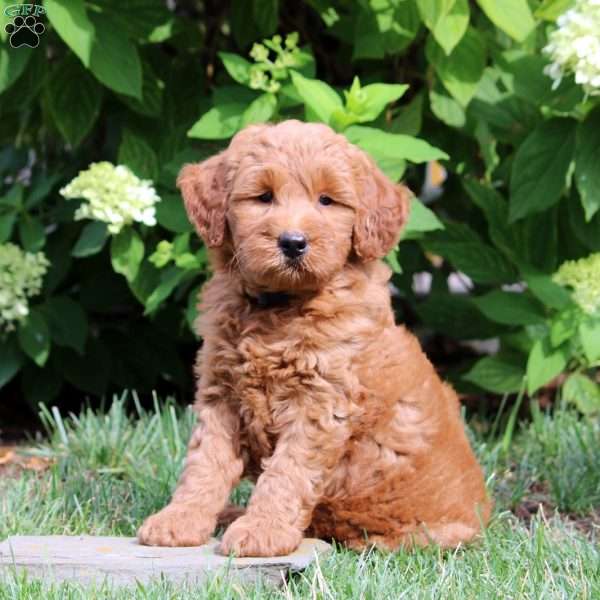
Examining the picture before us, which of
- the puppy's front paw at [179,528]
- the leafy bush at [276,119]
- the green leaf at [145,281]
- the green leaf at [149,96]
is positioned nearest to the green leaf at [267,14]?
the leafy bush at [276,119]

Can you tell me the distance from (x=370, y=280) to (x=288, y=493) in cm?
82

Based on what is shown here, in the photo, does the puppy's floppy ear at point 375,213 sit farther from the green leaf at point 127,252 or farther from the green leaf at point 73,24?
the green leaf at point 127,252

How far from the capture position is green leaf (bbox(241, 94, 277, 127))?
530 centimetres

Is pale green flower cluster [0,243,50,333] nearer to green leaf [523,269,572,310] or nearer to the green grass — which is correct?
the green grass

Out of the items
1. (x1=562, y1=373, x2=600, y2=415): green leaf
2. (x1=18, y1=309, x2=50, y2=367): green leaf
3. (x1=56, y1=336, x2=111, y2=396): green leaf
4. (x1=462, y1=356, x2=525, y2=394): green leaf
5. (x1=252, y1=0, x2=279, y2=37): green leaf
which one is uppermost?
(x1=252, y1=0, x2=279, y2=37): green leaf

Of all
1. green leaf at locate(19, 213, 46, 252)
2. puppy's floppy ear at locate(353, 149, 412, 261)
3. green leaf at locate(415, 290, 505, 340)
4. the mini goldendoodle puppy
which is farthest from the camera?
green leaf at locate(415, 290, 505, 340)

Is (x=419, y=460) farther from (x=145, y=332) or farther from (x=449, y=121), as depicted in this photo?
(x=145, y=332)

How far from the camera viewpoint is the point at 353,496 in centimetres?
418

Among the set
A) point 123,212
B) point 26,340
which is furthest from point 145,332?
point 123,212

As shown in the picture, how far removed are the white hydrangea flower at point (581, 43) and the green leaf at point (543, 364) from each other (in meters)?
1.20

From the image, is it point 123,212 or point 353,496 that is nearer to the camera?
point 353,496

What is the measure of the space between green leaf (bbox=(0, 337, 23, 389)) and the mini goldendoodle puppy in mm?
2258

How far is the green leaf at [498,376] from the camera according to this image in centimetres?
602

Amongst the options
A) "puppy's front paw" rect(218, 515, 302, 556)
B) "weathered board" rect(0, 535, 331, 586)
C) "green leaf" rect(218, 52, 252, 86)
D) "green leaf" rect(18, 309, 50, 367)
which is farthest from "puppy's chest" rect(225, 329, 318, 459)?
"green leaf" rect(18, 309, 50, 367)
